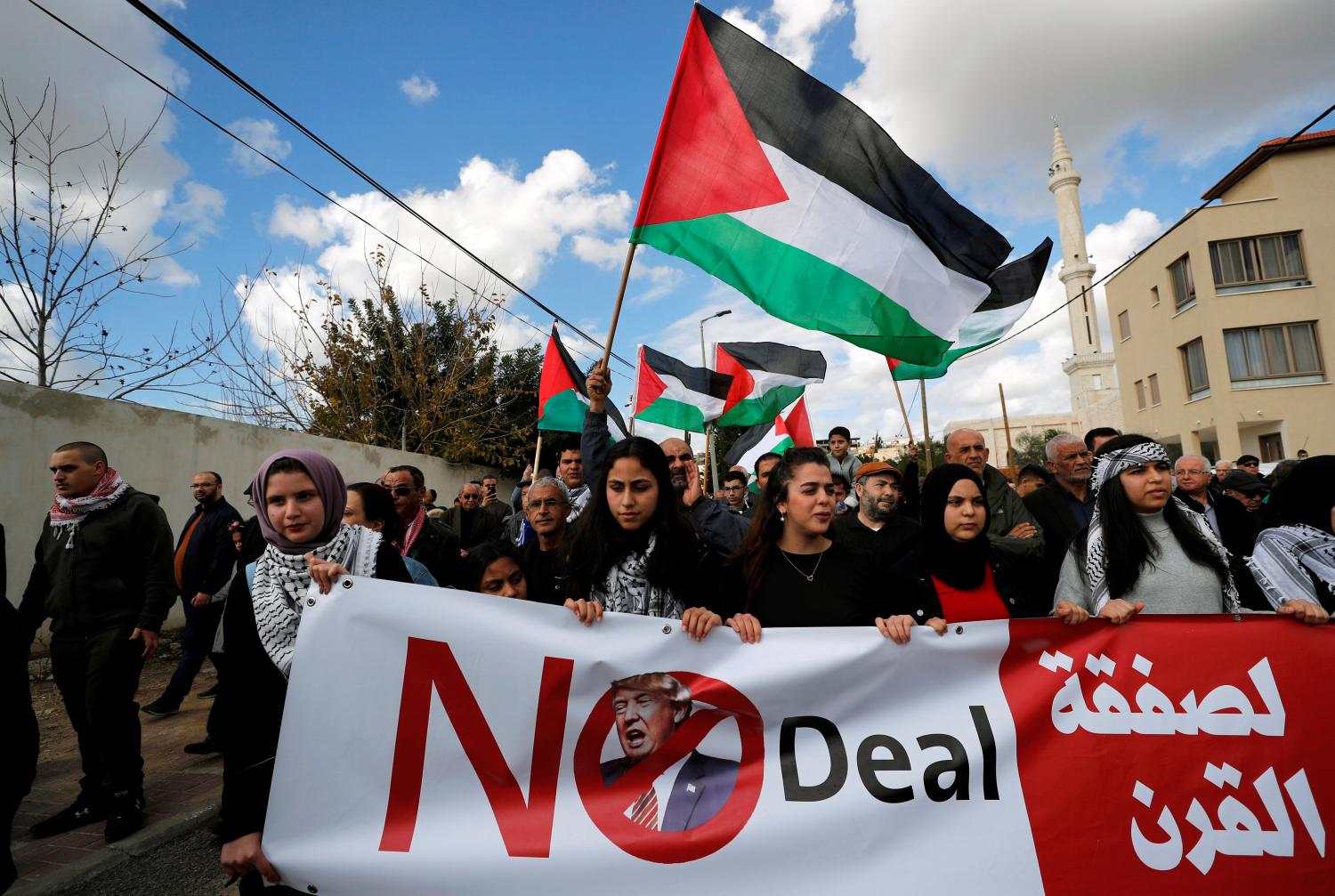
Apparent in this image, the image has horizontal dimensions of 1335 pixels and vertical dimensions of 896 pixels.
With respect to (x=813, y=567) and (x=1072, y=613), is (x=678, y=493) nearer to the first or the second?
(x=813, y=567)

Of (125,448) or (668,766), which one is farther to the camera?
(125,448)

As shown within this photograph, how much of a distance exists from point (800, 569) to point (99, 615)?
353cm

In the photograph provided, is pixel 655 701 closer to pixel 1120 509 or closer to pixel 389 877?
pixel 389 877

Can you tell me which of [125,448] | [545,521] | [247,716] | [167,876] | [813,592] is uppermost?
[125,448]

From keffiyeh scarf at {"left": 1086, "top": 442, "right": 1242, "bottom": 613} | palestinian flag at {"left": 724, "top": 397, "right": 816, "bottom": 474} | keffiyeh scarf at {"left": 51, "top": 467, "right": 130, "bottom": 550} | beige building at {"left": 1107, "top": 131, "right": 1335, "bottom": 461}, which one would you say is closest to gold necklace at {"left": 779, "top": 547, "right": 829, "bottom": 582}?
keffiyeh scarf at {"left": 1086, "top": 442, "right": 1242, "bottom": 613}

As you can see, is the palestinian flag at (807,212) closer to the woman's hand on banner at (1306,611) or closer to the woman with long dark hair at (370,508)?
the woman with long dark hair at (370,508)

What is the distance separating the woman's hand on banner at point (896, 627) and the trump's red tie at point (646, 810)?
2.87 ft

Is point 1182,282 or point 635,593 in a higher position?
point 1182,282

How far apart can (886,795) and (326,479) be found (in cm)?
195

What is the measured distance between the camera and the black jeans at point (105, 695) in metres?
3.66

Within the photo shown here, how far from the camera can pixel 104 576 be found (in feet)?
12.4

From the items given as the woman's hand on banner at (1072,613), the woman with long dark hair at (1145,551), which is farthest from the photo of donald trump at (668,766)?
the woman with long dark hair at (1145,551)

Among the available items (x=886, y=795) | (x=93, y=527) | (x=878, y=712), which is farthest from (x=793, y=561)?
(x=93, y=527)

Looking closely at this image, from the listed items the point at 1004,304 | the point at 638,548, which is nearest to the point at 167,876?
the point at 638,548
